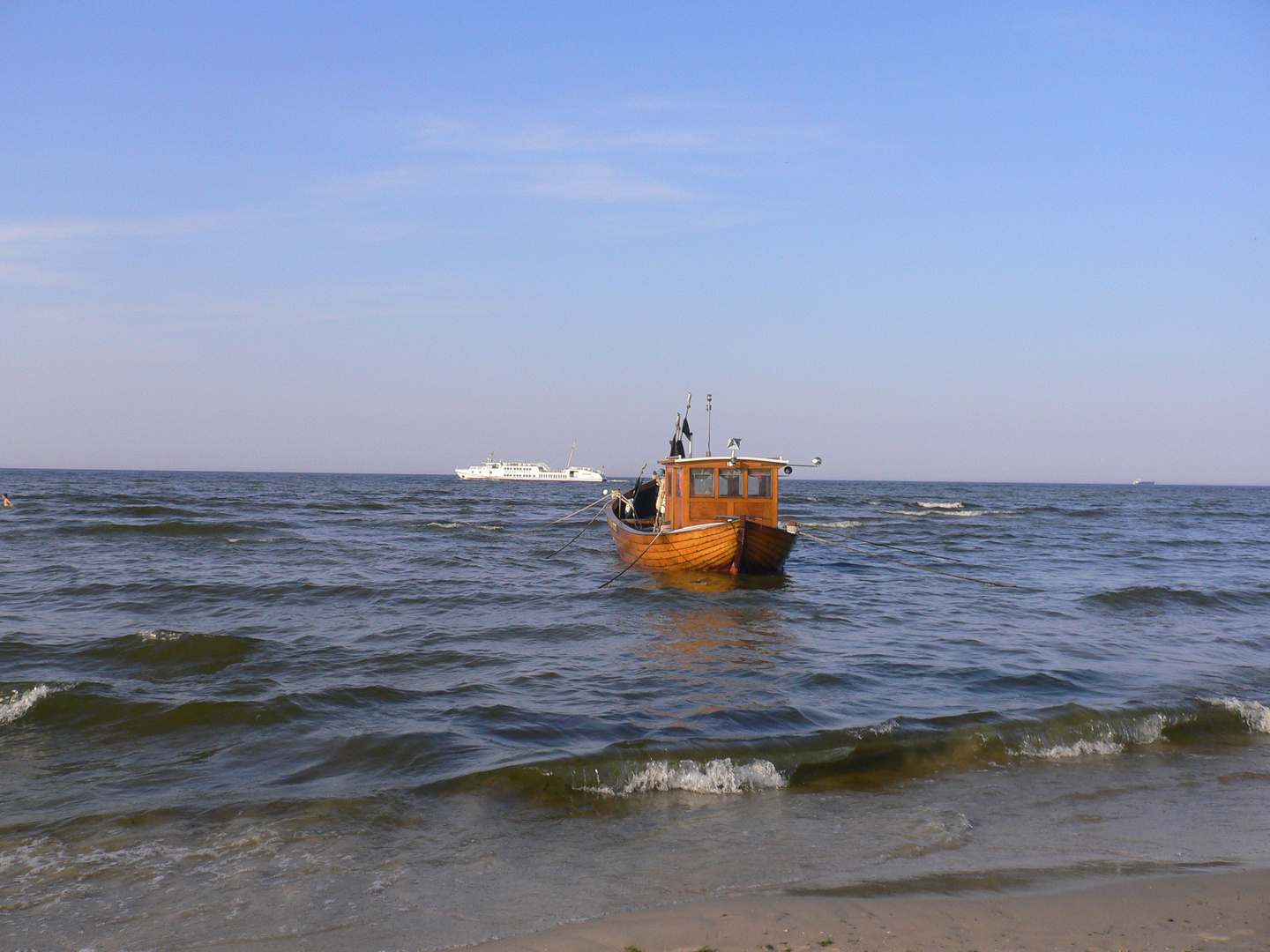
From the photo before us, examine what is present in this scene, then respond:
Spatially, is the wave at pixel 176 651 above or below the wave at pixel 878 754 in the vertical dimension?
below

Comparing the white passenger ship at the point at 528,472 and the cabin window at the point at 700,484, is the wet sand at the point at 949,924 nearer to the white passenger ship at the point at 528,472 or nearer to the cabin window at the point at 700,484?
the cabin window at the point at 700,484

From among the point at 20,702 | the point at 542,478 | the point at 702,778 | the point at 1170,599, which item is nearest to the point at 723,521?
the point at 1170,599

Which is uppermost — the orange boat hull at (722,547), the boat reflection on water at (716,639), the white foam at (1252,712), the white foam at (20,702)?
the orange boat hull at (722,547)

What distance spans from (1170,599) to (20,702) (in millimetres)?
19553

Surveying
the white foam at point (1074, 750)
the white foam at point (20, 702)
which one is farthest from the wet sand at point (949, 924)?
the white foam at point (20, 702)

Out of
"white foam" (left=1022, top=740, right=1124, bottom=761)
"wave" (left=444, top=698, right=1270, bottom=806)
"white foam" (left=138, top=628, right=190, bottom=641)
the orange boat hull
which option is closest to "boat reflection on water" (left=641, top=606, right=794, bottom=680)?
"wave" (left=444, top=698, right=1270, bottom=806)

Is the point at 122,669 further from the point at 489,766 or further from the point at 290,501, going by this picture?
the point at 290,501

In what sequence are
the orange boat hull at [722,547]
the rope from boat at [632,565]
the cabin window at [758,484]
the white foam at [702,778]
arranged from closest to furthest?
the white foam at [702,778] → the orange boat hull at [722,547] → the rope from boat at [632,565] → the cabin window at [758,484]

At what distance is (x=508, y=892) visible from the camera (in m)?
4.64

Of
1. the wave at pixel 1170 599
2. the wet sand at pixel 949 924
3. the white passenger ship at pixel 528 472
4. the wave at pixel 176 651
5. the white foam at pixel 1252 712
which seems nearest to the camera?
the wet sand at pixel 949 924

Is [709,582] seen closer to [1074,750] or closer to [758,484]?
[758,484]

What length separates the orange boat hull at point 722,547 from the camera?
17.5 m

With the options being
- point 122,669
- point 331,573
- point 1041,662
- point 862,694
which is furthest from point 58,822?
point 331,573

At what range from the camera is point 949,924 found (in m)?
4.11
